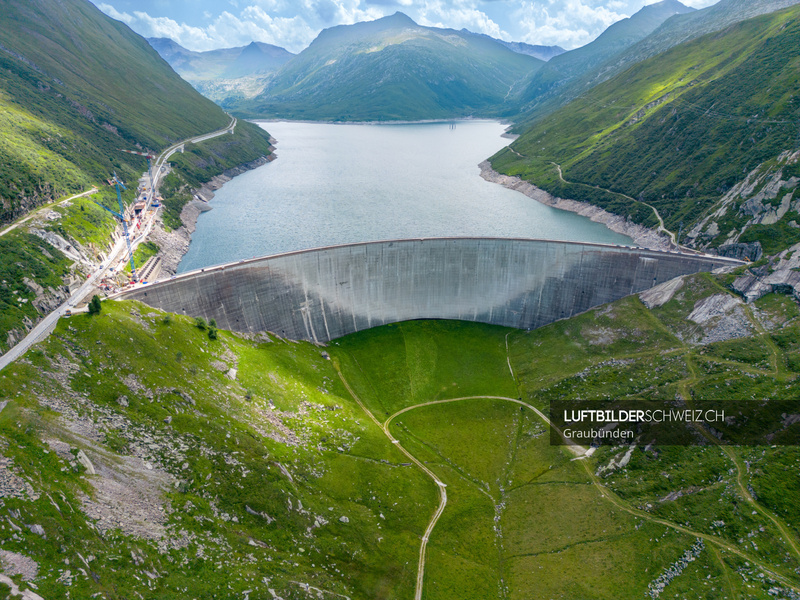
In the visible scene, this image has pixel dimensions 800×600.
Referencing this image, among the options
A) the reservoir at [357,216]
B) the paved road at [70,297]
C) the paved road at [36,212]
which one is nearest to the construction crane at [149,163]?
the paved road at [70,297]

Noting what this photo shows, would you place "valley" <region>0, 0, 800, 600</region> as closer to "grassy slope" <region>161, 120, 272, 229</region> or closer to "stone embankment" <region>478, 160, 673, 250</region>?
"stone embankment" <region>478, 160, 673, 250</region>

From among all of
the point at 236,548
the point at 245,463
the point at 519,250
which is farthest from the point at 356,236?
the point at 236,548

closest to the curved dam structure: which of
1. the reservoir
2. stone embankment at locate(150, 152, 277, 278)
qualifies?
stone embankment at locate(150, 152, 277, 278)

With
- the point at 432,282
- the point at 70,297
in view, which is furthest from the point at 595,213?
the point at 70,297

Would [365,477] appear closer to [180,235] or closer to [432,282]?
[432,282]

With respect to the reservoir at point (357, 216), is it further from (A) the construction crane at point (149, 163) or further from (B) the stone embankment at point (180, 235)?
(A) the construction crane at point (149, 163)
